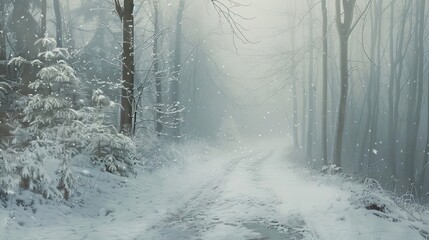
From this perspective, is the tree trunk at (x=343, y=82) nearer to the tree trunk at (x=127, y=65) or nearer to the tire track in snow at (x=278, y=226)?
the tire track in snow at (x=278, y=226)

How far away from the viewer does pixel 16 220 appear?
283 inches

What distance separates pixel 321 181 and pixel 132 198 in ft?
20.1

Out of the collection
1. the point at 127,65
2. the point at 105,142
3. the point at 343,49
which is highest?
the point at 343,49

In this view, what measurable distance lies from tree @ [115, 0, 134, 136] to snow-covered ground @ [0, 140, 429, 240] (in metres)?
2.08

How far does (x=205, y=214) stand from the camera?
8812mm

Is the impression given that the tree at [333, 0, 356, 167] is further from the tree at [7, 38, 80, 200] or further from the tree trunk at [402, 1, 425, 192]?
the tree trunk at [402, 1, 425, 192]

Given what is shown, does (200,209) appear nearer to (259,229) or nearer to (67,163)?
(259,229)

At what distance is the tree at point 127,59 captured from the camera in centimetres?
1308

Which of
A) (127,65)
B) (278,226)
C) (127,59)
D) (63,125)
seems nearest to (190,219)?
(278,226)

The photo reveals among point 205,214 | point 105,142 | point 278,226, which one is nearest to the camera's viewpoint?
point 278,226

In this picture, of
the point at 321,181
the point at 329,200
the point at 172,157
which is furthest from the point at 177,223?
the point at 172,157

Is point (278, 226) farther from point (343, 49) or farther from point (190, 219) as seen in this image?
point (343, 49)

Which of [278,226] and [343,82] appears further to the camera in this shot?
[343,82]

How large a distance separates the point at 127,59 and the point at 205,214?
251 inches
